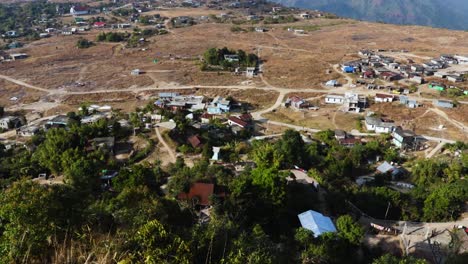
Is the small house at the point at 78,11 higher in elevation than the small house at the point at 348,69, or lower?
higher

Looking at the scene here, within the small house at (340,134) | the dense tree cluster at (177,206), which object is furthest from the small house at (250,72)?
the dense tree cluster at (177,206)

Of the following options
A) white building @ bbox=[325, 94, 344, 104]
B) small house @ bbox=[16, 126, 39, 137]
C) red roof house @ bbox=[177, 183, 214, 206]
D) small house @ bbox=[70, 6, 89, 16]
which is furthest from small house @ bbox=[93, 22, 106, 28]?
red roof house @ bbox=[177, 183, 214, 206]

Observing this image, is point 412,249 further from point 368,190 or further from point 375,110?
point 375,110

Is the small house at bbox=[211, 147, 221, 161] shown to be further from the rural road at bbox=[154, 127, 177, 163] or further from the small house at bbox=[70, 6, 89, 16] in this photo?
the small house at bbox=[70, 6, 89, 16]

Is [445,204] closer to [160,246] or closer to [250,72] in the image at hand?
[160,246]

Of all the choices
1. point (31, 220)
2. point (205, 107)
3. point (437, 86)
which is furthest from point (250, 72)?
point (31, 220)

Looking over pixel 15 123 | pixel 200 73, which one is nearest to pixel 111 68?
pixel 200 73

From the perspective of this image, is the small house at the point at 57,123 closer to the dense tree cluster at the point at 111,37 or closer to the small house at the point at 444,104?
the small house at the point at 444,104
